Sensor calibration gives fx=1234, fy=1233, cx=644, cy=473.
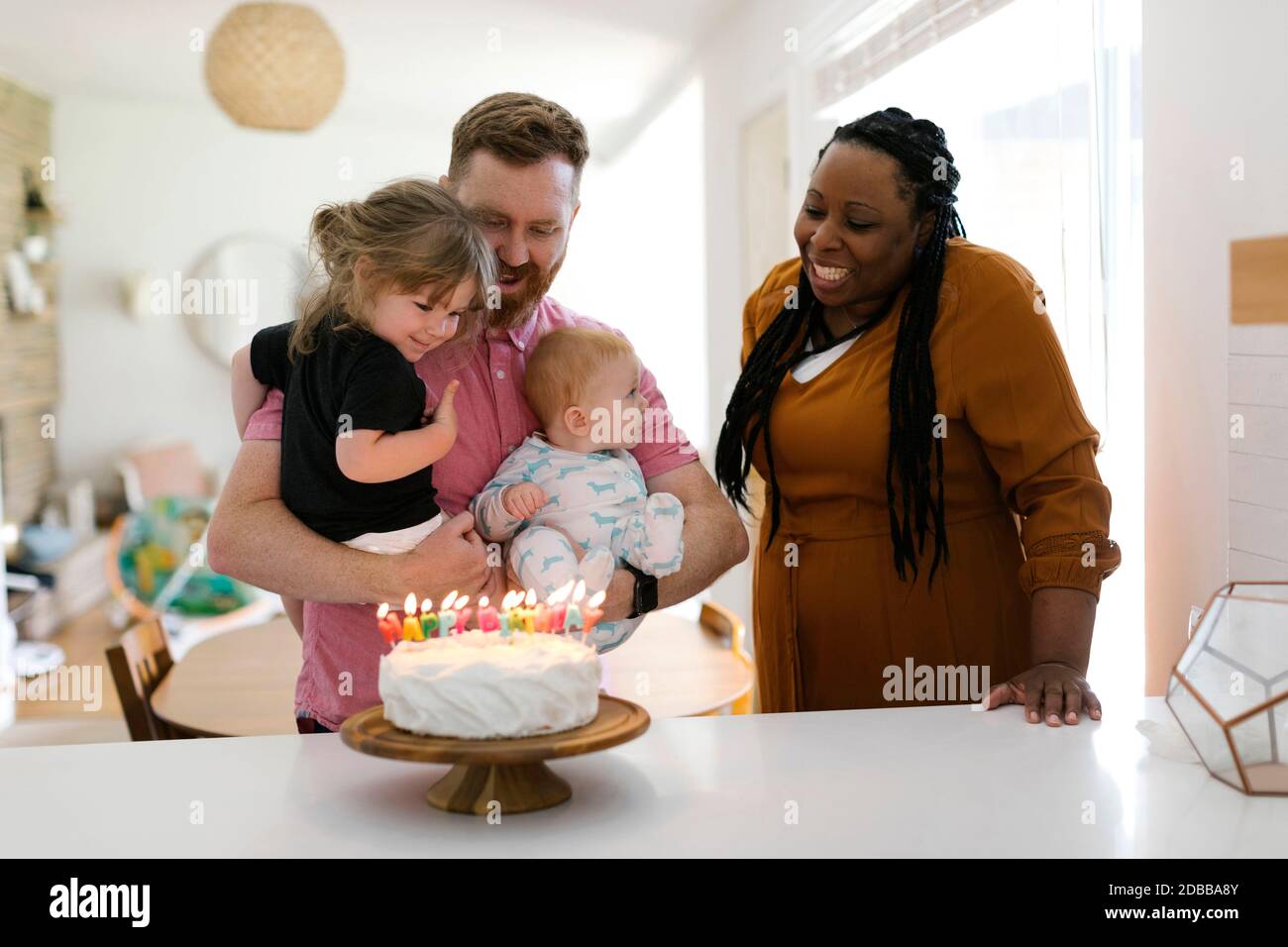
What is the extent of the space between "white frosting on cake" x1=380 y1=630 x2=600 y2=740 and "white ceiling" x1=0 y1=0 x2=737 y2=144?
13.0 feet

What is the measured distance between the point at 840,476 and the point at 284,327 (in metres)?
0.88

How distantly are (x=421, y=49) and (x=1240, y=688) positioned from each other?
211 inches

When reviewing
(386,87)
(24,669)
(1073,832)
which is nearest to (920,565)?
(1073,832)

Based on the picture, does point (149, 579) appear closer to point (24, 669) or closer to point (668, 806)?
point (24, 669)

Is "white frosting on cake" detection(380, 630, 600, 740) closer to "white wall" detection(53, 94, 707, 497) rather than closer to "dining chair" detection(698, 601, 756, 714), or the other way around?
"dining chair" detection(698, 601, 756, 714)

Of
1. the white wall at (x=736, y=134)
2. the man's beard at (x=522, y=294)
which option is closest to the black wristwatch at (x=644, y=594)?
the man's beard at (x=522, y=294)

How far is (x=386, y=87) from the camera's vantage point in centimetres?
682

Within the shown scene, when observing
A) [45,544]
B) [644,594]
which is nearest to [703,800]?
[644,594]

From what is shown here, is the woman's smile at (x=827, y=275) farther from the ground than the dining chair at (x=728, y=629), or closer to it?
farther from the ground

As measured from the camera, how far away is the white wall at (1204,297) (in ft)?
6.12

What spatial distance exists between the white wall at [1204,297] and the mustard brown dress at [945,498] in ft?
0.96

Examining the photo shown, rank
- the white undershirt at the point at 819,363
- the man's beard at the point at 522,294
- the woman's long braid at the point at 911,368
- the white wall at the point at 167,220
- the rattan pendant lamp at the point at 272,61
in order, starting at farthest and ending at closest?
the white wall at the point at 167,220, the rattan pendant lamp at the point at 272,61, the white undershirt at the point at 819,363, the woman's long braid at the point at 911,368, the man's beard at the point at 522,294

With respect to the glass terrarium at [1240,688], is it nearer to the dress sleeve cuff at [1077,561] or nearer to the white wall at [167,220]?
the dress sleeve cuff at [1077,561]

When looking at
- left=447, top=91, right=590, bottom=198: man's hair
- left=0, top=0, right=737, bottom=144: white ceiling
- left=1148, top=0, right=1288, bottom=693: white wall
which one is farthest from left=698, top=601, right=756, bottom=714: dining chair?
left=0, top=0, right=737, bottom=144: white ceiling
